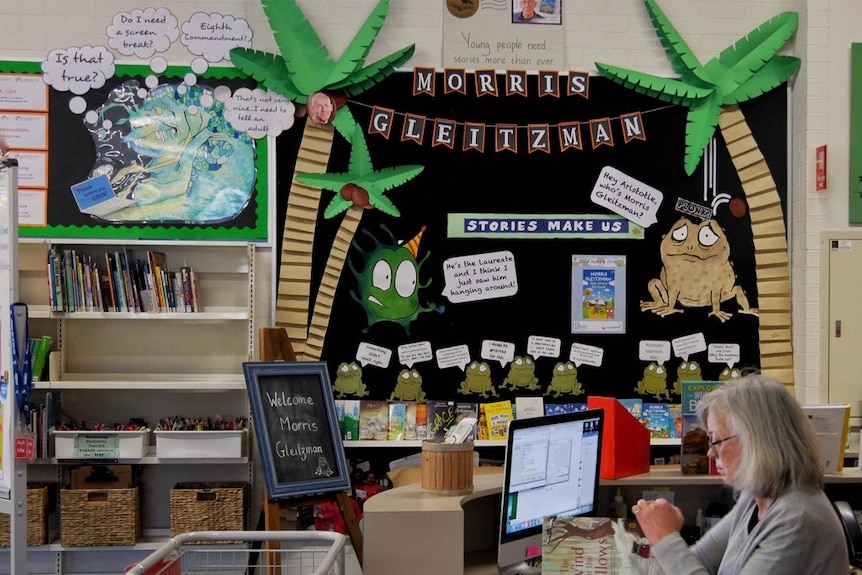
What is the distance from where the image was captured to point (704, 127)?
189 inches

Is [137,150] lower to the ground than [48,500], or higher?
higher

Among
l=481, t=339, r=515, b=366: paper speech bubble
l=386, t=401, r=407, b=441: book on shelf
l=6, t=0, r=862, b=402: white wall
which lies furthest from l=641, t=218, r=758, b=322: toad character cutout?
l=386, t=401, r=407, b=441: book on shelf

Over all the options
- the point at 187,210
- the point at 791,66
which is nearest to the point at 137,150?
the point at 187,210

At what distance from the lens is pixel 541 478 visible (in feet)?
9.52

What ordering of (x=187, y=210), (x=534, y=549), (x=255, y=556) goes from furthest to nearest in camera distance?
1. (x=187, y=210)
2. (x=255, y=556)
3. (x=534, y=549)

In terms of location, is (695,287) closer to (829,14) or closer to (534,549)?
(829,14)

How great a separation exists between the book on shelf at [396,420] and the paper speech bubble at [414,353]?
0.22m

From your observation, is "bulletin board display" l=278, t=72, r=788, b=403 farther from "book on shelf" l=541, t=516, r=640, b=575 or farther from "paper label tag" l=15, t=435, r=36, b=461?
"book on shelf" l=541, t=516, r=640, b=575

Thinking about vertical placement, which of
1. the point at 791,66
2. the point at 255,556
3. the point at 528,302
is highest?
the point at 791,66

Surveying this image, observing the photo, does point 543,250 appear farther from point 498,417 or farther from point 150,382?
point 150,382

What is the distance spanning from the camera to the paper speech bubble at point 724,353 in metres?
4.83

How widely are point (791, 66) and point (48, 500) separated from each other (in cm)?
441

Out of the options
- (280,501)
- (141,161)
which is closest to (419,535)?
(280,501)

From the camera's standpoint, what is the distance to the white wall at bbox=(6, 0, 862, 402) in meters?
4.61
